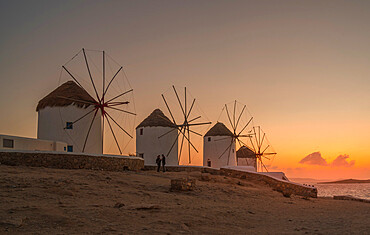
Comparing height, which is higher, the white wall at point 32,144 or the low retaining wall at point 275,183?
the white wall at point 32,144

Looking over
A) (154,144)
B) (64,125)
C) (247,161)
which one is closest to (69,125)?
(64,125)

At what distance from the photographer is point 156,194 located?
1276 cm

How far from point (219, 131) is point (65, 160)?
2526 cm

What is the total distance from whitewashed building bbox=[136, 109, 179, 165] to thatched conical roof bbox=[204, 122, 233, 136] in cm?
861

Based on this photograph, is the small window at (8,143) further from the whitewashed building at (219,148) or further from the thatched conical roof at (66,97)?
the whitewashed building at (219,148)

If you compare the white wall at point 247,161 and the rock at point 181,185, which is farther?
the white wall at point 247,161

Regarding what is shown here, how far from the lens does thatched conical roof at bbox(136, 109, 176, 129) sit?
108 ft

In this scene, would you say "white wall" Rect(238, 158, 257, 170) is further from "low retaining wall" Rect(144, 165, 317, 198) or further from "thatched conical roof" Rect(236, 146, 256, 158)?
"low retaining wall" Rect(144, 165, 317, 198)

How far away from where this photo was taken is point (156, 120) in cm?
3294

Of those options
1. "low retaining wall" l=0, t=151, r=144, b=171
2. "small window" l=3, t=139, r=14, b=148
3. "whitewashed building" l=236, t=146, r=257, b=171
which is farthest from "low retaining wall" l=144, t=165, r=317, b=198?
"whitewashed building" l=236, t=146, r=257, b=171

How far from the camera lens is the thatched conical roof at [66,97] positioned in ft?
78.3

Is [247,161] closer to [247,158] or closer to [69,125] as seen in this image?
[247,158]

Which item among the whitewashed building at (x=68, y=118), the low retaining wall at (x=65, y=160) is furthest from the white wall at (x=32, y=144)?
the low retaining wall at (x=65, y=160)

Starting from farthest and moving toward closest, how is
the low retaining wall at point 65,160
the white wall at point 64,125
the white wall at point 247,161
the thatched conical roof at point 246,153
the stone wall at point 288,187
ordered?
the thatched conical roof at point 246,153 < the white wall at point 247,161 < the white wall at point 64,125 < the stone wall at point 288,187 < the low retaining wall at point 65,160
